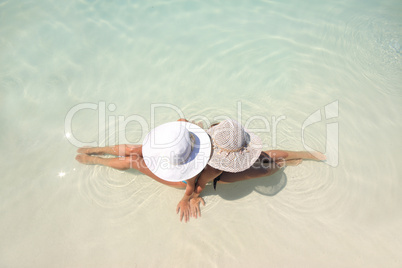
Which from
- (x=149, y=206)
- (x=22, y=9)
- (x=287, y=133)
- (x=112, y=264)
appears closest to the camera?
(x=112, y=264)

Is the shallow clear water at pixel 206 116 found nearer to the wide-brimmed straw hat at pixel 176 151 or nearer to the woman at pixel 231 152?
the woman at pixel 231 152

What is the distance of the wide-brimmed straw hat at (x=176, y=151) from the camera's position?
5.77 ft

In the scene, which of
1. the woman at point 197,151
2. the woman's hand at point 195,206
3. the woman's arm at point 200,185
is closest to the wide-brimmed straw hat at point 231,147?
the woman at point 197,151

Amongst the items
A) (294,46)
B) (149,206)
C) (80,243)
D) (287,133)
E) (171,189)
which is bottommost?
(80,243)

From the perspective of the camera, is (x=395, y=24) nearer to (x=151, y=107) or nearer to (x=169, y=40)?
(x=169, y=40)

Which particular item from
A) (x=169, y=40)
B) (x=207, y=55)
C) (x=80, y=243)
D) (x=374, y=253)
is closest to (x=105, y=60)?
(x=169, y=40)

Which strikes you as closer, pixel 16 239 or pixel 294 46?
pixel 16 239

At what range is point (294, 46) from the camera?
3916 millimetres

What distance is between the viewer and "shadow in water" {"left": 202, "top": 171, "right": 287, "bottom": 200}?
9.58ft

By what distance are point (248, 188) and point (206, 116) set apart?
1.11 m

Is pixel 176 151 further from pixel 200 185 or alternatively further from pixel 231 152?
pixel 200 185

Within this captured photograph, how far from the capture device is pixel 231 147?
1945mm

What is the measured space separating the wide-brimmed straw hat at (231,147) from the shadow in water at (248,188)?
0.94m

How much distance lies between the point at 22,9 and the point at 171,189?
4031 mm
